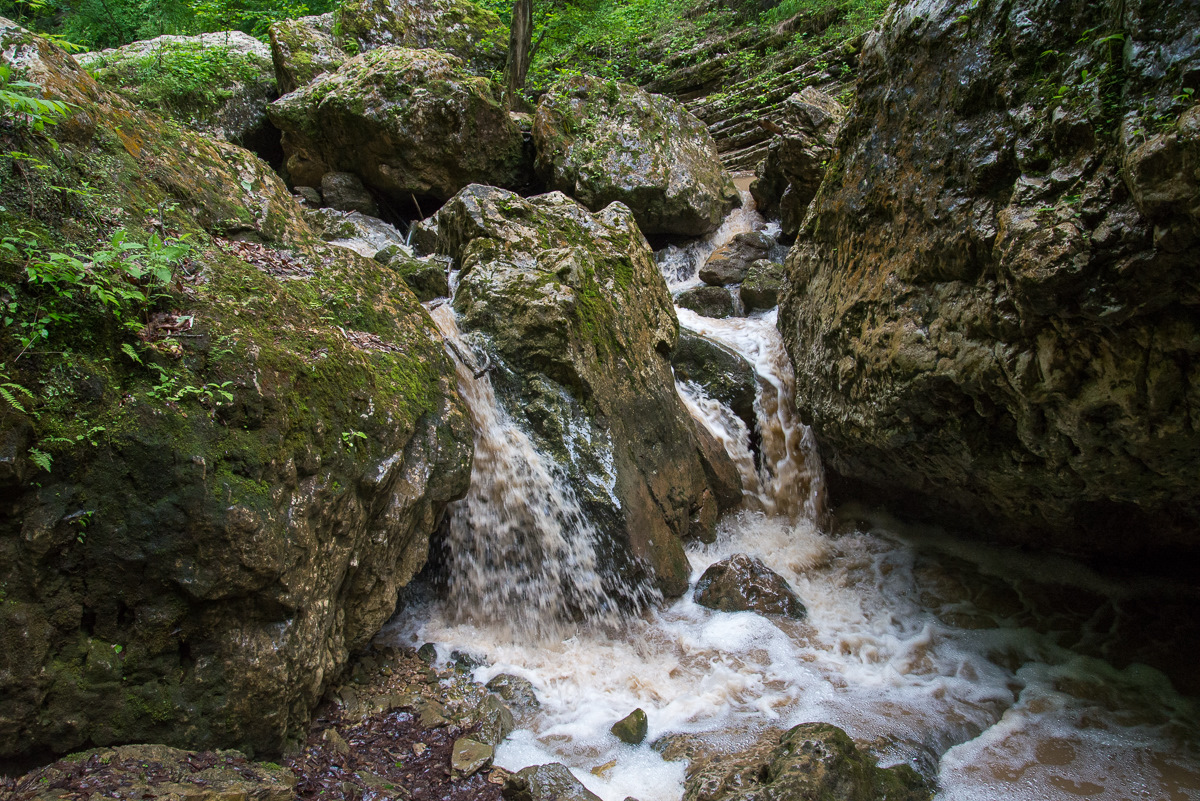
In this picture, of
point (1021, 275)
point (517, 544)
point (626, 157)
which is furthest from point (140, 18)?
point (1021, 275)

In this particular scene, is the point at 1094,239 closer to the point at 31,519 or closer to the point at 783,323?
the point at 783,323

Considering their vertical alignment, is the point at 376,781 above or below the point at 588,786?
above

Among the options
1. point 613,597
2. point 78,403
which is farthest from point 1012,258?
point 78,403

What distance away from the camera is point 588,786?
11.5 feet

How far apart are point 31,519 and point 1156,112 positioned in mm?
5362

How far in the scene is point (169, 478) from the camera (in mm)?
2822

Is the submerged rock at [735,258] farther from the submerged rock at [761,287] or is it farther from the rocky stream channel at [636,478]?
the rocky stream channel at [636,478]

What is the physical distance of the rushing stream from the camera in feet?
12.3

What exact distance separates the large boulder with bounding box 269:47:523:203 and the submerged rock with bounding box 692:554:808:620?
314 inches

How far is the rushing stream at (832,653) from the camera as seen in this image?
374 centimetres

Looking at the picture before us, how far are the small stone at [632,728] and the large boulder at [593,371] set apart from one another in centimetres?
146

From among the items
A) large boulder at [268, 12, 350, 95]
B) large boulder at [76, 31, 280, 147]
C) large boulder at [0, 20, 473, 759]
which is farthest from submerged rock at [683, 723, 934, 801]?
large boulder at [268, 12, 350, 95]

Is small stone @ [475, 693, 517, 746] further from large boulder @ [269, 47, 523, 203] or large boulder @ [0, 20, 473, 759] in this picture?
large boulder @ [269, 47, 523, 203]

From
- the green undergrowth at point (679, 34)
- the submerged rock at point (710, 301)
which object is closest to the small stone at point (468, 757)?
the submerged rock at point (710, 301)
